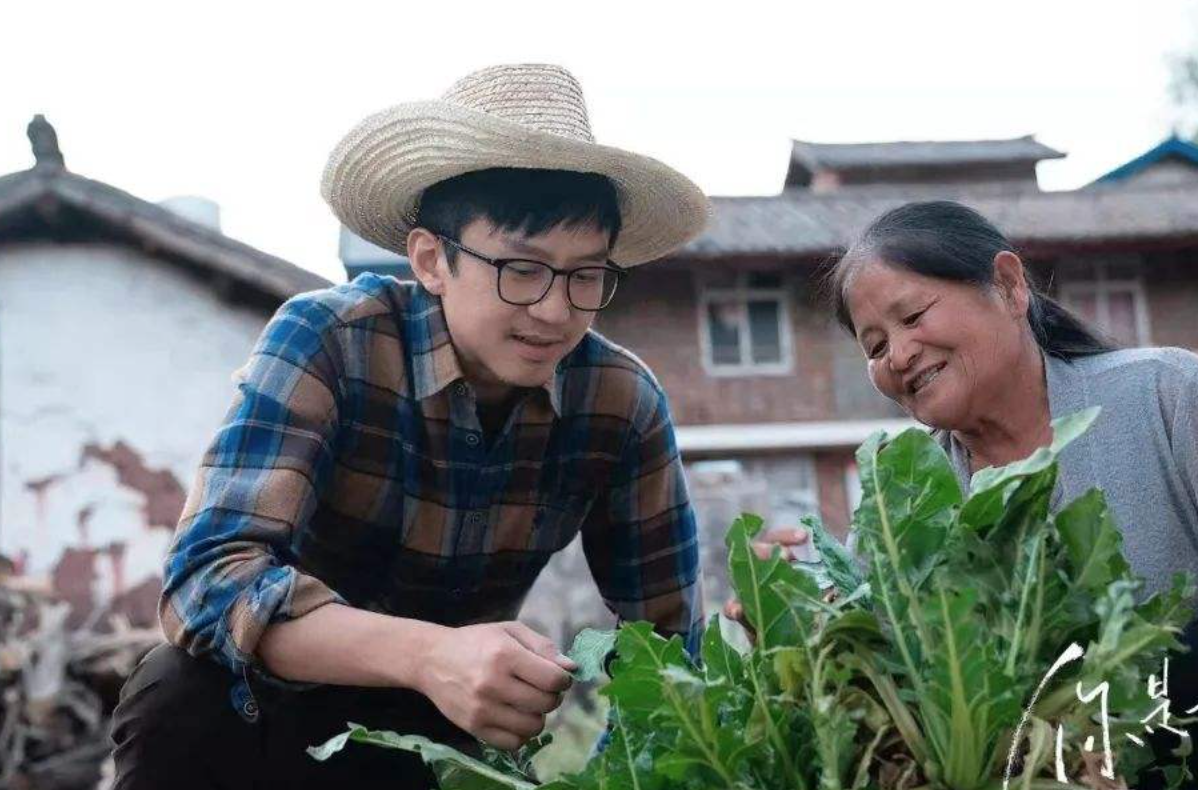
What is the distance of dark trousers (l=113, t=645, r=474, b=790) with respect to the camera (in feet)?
7.82

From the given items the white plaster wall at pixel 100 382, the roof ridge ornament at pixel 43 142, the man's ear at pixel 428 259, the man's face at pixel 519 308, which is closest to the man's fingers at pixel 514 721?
the man's face at pixel 519 308

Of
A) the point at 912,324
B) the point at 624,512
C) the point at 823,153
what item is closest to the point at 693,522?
the point at 624,512

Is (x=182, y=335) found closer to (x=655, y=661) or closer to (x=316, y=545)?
(x=316, y=545)

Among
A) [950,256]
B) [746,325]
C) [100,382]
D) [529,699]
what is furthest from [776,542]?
[746,325]

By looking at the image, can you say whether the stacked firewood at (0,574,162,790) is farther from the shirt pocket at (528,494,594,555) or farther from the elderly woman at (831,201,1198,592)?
the elderly woman at (831,201,1198,592)

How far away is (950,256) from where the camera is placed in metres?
2.45

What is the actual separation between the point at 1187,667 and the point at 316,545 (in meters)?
1.55

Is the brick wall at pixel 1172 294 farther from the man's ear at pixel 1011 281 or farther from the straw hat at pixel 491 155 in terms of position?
the man's ear at pixel 1011 281

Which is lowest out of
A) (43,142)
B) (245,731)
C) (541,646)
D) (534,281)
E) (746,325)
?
(746,325)

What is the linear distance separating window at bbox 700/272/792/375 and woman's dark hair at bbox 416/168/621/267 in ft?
43.0

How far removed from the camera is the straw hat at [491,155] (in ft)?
8.24

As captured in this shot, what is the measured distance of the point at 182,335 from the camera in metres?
12.0

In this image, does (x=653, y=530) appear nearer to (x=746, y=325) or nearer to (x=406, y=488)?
(x=406, y=488)

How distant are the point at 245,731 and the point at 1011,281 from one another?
1595 millimetres
